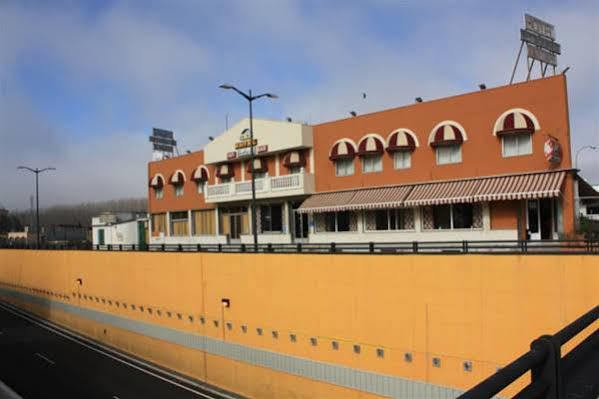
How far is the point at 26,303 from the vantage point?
168ft

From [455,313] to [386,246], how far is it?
4038 mm

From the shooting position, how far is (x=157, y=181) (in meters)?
46.3

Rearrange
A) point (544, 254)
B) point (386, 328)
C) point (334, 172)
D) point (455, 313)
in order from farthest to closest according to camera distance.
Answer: point (334, 172), point (386, 328), point (455, 313), point (544, 254)

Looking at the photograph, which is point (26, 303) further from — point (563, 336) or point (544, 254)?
point (563, 336)

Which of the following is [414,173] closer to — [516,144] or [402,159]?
[402,159]

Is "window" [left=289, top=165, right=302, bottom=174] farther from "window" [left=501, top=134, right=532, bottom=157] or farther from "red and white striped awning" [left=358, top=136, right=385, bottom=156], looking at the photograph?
"window" [left=501, top=134, right=532, bottom=157]

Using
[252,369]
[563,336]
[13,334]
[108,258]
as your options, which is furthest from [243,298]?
[13,334]

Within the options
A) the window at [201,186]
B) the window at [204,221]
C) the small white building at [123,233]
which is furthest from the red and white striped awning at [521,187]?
the small white building at [123,233]

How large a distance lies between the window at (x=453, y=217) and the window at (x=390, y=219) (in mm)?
875

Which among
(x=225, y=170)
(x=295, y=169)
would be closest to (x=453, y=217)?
(x=295, y=169)

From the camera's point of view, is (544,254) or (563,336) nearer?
(563,336)

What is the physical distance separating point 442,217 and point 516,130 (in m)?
5.45

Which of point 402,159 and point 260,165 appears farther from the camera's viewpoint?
point 260,165

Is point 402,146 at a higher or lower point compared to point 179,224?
higher
